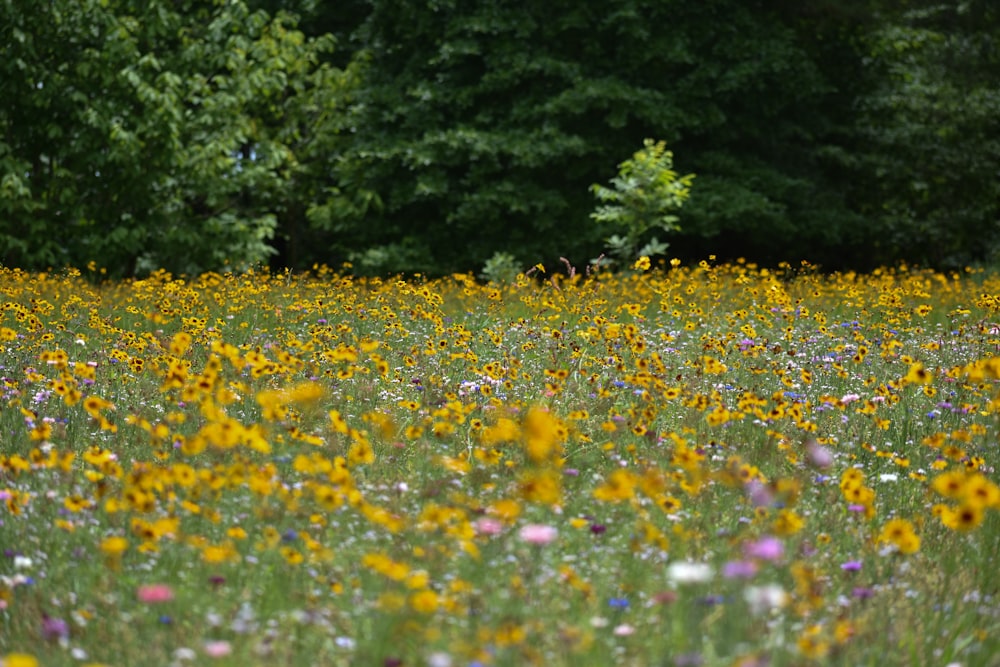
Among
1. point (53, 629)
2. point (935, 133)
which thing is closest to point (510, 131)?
point (935, 133)

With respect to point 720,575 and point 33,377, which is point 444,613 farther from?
point 33,377

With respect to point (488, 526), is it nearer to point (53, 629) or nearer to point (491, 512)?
point (491, 512)

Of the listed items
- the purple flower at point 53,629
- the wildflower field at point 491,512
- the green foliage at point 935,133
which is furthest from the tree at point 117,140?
the purple flower at point 53,629

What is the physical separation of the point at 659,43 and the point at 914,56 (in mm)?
5316

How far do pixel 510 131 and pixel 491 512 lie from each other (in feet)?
46.0

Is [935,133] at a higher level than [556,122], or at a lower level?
higher

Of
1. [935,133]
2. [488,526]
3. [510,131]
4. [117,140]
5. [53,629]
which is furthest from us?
[935,133]

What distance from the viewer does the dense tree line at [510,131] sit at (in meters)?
14.7

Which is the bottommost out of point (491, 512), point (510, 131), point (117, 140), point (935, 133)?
point (491, 512)

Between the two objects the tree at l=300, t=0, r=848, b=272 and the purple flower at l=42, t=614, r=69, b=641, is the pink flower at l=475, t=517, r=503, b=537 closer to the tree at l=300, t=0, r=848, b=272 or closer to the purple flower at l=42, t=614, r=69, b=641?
the purple flower at l=42, t=614, r=69, b=641

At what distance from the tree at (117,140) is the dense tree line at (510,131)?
0.05 m

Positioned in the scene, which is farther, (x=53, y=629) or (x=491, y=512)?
(x=491, y=512)

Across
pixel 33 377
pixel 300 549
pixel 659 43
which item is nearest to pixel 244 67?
pixel 659 43

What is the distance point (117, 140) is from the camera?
13523 millimetres
